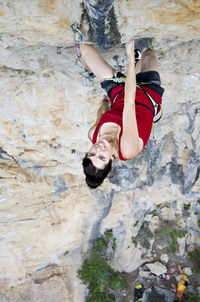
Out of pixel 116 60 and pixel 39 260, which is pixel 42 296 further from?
pixel 116 60

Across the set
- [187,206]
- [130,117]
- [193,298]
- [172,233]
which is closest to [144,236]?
[172,233]

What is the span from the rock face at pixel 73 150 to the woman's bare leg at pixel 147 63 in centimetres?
14

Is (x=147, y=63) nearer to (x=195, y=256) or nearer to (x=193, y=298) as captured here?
(x=195, y=256)

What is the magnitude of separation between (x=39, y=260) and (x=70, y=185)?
98.2 inches

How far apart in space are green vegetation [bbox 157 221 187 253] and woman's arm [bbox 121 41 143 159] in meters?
5.63

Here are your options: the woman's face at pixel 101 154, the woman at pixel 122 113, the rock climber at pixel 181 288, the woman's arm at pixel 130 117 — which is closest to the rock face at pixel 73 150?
the woman at pixel 122 113

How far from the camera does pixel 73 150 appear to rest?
13.4ft

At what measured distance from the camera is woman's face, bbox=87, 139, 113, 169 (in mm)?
2025

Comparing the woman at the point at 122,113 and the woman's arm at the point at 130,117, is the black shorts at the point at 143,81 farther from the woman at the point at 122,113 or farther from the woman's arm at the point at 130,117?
the woman's arm at the point at 130,117

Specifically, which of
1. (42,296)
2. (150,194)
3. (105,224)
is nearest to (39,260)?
(42,296)

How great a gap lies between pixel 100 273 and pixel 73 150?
13.2 feet

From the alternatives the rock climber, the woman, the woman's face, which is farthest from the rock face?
the woman's face

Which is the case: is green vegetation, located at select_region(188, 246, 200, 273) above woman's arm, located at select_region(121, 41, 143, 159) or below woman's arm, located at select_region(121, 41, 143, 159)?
below

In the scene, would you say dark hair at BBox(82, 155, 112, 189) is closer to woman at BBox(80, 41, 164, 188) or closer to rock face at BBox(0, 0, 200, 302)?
woman at BBox(80, 41, 164, 188)
